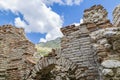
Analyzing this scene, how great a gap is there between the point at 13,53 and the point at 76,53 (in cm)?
308

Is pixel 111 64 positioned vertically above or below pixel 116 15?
below

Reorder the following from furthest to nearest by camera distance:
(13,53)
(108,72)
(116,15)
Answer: (13,53) → (116,15) → (108,72)

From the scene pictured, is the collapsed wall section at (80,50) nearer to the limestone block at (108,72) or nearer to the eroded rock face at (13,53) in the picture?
the limestone block at (108,72)

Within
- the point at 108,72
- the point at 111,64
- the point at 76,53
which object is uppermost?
the point at 76,53

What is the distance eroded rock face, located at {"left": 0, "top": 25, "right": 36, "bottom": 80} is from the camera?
7914 millimetres

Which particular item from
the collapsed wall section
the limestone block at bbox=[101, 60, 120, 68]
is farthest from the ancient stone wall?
the limestone block at bbox=[101, 60, 120, 68]

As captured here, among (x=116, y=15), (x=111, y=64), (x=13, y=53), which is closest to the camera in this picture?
(x=111, y=64)

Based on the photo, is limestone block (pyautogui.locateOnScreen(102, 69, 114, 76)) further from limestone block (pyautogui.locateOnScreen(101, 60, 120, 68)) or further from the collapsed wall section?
the collapsed wall section

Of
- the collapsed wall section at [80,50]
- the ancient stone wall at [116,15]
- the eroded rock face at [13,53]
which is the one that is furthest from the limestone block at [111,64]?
the eroded rock face at [13,53]

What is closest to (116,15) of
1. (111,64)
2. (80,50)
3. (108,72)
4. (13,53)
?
(80,50)

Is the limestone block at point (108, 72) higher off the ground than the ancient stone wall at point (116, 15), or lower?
lower

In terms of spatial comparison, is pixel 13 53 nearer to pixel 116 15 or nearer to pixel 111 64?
pixel 116 15

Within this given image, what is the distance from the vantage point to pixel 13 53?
27.3 ft

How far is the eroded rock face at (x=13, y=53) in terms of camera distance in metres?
7.91
